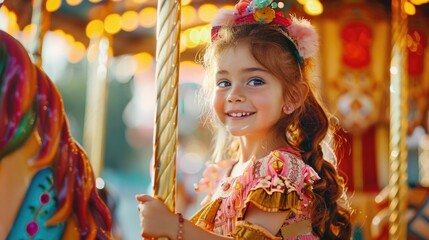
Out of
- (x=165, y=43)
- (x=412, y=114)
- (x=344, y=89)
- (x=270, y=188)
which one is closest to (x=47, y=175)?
(x=165, y=43)

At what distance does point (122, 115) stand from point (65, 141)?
1555 centimetres

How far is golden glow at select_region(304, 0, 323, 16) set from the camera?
17.5 feet

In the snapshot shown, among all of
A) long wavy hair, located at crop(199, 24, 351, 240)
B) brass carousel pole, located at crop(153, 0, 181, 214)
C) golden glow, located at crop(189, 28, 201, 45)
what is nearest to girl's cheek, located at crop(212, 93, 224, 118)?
long wavy hair, located at crop(199, 24, 351, 240)

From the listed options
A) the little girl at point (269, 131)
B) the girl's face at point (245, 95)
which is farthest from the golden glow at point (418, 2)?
the girl's face at point (245, 95)

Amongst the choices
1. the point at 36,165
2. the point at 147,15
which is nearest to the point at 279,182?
the point at 36,165

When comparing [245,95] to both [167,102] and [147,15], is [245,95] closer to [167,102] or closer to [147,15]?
[167,102]

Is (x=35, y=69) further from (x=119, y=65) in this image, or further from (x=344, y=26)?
(x=119, y=65)

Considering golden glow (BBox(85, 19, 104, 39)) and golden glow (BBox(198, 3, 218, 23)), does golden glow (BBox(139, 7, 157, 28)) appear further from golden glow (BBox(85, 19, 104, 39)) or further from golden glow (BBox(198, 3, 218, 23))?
golden glow (BBox(198, 3, 218, 23))

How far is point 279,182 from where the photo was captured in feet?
5.72

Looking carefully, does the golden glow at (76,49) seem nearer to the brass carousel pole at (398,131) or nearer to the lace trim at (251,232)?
the brass carousel pole at (398,131)

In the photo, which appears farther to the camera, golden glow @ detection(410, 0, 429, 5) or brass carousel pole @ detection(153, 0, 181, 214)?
golden glow @ detection(410, 0, 429, 5)

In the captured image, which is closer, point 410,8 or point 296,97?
point 296,97

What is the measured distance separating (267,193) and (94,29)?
4.66m

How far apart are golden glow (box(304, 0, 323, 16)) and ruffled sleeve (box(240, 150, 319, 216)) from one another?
142 inches
